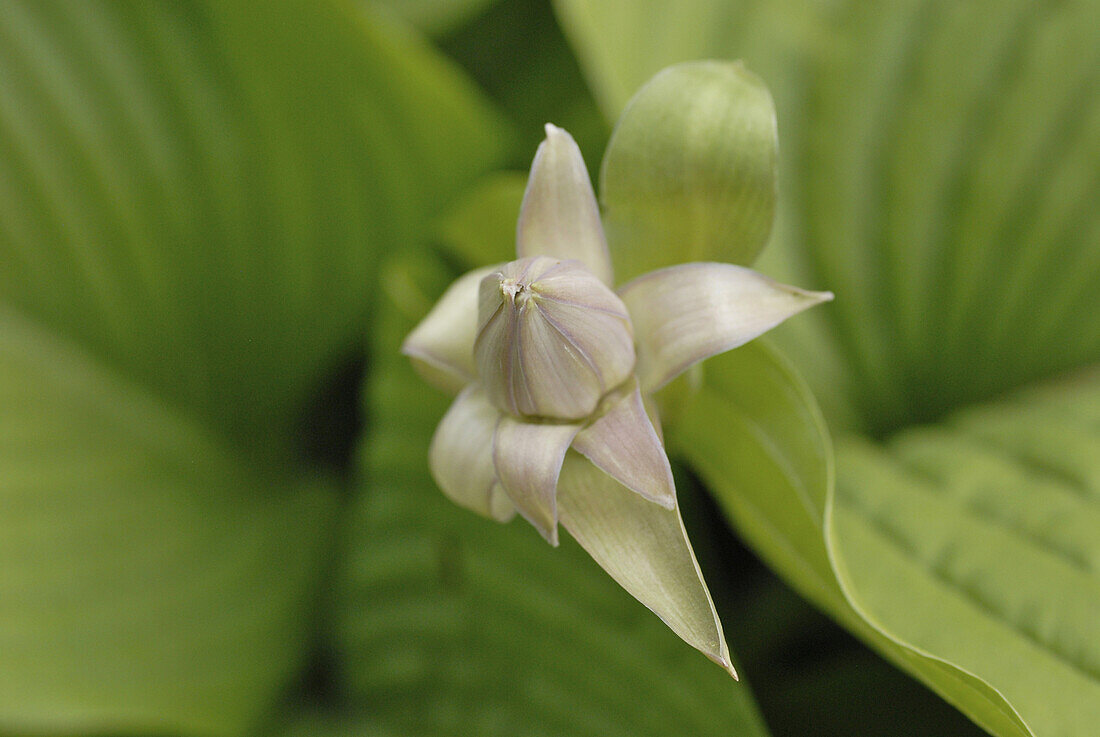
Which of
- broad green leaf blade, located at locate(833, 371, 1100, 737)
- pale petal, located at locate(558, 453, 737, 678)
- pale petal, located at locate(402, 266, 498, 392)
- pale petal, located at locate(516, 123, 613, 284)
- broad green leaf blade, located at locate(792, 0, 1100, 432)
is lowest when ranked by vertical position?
broad green leaf blade, located at locate(833, 371, 1100, 737)

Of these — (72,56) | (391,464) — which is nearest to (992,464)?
(391,464)

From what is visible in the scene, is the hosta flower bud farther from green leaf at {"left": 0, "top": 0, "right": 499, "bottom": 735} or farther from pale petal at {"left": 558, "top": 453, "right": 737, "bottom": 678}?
green leaf at {"left": 0, "top": 0, "right": 499, "bottom": 735}

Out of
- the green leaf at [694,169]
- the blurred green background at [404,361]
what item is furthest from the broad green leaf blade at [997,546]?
the green leaf at [694,169]

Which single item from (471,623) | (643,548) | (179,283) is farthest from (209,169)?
(643,548)

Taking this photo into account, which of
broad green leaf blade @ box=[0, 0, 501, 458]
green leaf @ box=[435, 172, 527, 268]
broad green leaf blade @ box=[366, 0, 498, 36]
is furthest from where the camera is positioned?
broad green leaf blade @ box=[366, 0, 498, 36]

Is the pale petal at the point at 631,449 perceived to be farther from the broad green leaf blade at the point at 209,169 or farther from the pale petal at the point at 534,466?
the broad green leaf blade at the point at 209,169

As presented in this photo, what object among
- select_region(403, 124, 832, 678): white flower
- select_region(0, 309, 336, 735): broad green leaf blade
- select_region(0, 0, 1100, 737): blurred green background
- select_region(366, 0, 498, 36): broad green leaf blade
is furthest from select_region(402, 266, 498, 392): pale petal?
select_region(366, 0, 498, 36): broad green leaf blade

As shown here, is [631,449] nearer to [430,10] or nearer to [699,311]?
[699,311]
